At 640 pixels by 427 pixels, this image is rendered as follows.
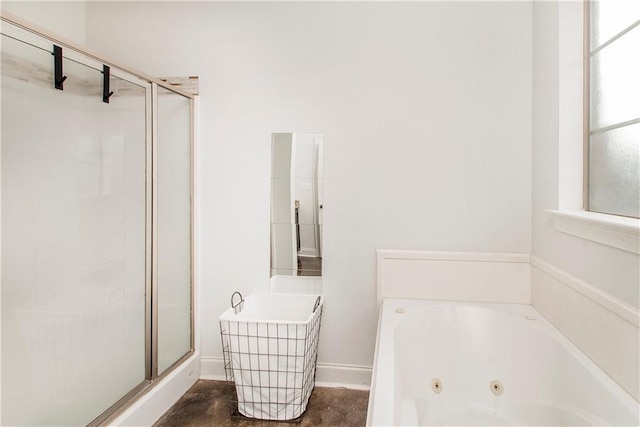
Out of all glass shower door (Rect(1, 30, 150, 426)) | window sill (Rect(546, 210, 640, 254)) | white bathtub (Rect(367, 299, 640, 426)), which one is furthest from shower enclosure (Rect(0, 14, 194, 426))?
window sill (Rect(546, 210, 640, 254))

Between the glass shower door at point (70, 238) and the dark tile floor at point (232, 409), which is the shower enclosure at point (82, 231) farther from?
the dark tile floor at point (232, 409)

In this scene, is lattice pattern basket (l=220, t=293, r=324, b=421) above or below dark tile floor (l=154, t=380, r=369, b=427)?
above

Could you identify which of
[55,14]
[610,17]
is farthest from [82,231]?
[610,17]

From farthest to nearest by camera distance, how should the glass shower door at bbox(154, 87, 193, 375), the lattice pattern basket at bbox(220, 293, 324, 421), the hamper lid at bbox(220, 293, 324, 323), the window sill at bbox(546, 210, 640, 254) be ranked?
the hamper lid at bbox(220, 293, 324, 323)
the glass shower door at bbox(154, 87, 193, 375)
the lattice pattern basket at bbox(220, 293, 324, 421)
the window sill at bbox(546, 210, 640, 254)

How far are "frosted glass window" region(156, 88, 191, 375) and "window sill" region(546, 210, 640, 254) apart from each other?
1.90 metres

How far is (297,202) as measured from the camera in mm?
2172

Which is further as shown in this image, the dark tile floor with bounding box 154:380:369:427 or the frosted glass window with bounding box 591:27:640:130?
the dark tile floor with bounding box 154:380:369:427

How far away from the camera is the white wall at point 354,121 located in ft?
6.60

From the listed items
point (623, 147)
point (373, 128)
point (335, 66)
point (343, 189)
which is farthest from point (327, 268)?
point (623, 147)

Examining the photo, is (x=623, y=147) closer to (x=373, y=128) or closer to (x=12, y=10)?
(x=373, y=128)

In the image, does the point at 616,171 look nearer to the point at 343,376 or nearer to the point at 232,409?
the point at 343,376

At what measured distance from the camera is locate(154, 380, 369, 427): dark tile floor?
179cm

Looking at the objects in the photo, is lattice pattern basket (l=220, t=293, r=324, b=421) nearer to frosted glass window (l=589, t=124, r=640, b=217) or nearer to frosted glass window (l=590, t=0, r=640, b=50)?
frosted glass window (l=589, t=124, r=640, b=217)

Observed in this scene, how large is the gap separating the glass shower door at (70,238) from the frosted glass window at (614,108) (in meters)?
2.05
